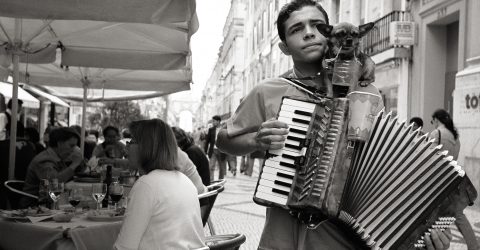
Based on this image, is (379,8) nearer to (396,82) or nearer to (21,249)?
(396,82)

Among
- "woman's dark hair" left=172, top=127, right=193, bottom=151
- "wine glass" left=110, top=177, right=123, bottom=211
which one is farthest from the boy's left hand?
"woman's dark hair" left=172, top=127, right=193, bottom=151

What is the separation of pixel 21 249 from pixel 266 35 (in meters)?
33.5

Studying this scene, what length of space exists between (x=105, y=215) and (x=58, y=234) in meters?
0.51

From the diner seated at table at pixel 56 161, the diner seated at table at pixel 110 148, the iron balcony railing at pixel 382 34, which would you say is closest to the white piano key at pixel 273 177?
the diner seated at table at pixel 56 161

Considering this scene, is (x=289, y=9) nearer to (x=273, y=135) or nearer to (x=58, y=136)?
(x=273, y=135)

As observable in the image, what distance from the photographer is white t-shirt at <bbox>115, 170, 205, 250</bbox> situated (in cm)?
294

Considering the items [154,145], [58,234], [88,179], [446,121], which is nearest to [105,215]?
[58,234]

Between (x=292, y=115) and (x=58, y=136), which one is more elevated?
(x=292, y=115)

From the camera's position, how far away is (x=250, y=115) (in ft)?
7.54

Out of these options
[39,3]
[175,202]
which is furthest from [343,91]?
[39,3]

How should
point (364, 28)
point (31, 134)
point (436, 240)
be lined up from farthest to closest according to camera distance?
point (31, 134) → point (364, 28) → point (436, 240)

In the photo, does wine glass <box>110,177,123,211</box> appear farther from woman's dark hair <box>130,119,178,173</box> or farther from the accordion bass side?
the accordion bass side

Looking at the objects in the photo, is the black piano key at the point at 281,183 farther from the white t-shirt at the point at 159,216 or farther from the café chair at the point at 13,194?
the café chair at the point at 13,194

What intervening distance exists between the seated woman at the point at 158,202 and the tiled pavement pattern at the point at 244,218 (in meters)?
3.34
